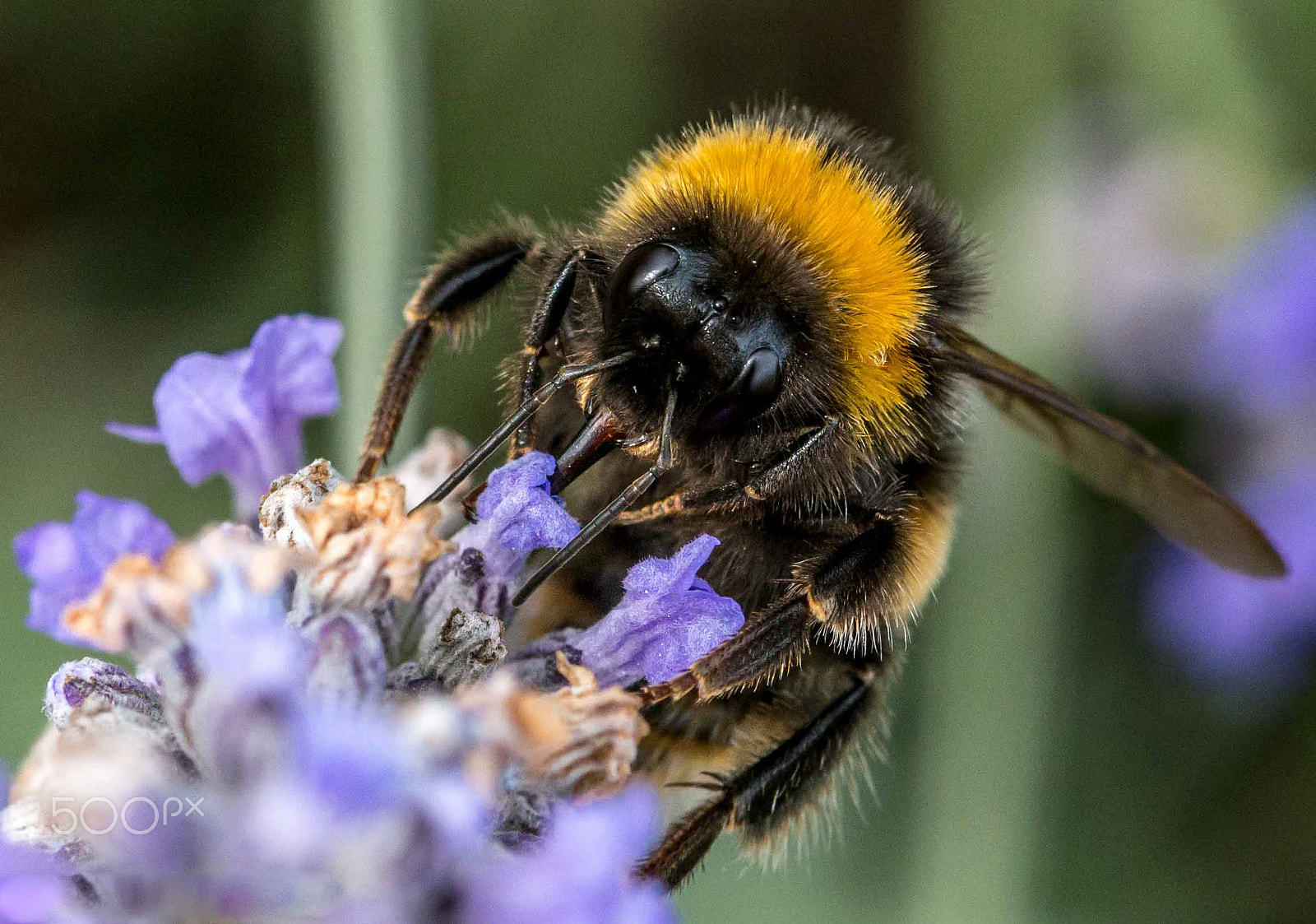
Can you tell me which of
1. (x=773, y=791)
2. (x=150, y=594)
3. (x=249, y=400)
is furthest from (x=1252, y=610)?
(x=150, y=594)

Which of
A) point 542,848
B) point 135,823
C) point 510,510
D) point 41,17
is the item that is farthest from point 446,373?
point 135,823

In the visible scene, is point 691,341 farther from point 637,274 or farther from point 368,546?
point 368,546

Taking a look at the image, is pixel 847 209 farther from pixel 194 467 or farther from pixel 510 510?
pixel 194 467

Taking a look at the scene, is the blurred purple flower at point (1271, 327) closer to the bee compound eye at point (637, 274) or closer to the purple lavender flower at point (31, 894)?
the bee compound eye at point (637, 274)

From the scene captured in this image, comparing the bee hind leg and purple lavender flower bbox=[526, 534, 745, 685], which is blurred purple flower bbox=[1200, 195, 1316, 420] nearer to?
the bee hind leg

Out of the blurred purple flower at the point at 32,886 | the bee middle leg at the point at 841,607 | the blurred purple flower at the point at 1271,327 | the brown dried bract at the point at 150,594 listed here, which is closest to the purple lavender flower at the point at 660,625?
the bee middle leg at the point at 841,607
